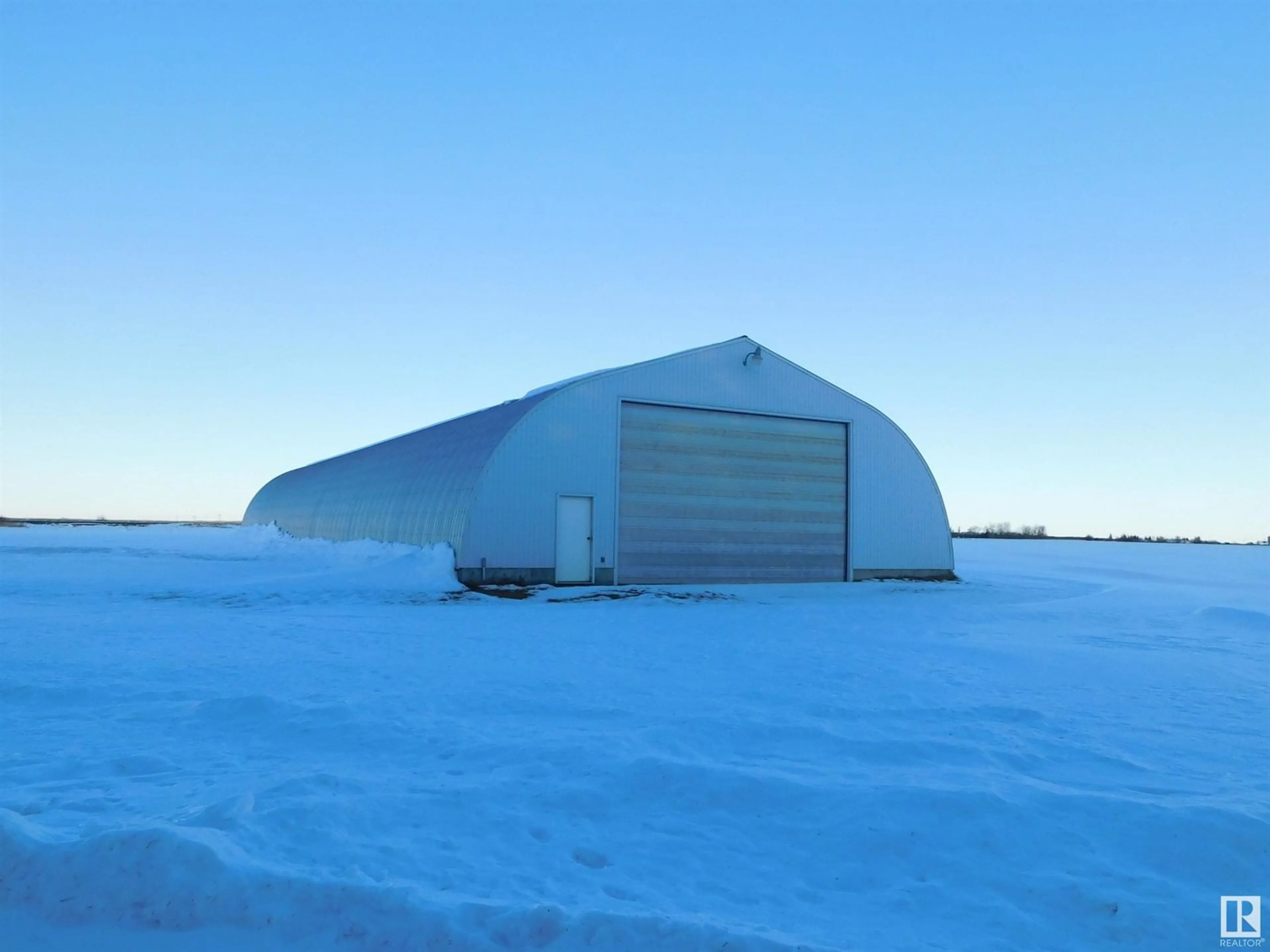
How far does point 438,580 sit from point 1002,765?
607 inches

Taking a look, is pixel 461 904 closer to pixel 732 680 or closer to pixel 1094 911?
pixel 1094 911

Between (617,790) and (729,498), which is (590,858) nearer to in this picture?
(617,790)

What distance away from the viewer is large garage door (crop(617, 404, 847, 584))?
23.3m

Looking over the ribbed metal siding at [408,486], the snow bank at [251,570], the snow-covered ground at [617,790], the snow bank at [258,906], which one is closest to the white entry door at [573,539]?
the ribbed metal siding at [408,486]

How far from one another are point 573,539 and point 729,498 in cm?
475

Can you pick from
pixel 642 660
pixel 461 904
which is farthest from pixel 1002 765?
pixel 642 660

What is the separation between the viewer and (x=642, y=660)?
11.6 metres

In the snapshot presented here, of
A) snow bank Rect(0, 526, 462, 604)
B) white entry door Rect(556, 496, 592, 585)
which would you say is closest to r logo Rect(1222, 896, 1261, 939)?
snow bank Rect(0, 526, 462, 604)

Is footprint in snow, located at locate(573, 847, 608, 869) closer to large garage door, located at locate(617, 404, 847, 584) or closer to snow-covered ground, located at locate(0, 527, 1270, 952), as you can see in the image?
snow-covered ground, located at locate(0, 527, 1270, 952)

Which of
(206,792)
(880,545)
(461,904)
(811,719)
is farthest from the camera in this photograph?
(880,545)

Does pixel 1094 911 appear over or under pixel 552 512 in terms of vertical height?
under

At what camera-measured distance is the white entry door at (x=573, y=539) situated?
22.1m

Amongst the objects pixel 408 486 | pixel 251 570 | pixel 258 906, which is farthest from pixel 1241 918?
pixel 251 570

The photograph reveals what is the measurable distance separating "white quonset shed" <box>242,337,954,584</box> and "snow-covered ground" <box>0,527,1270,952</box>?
8222 mm
